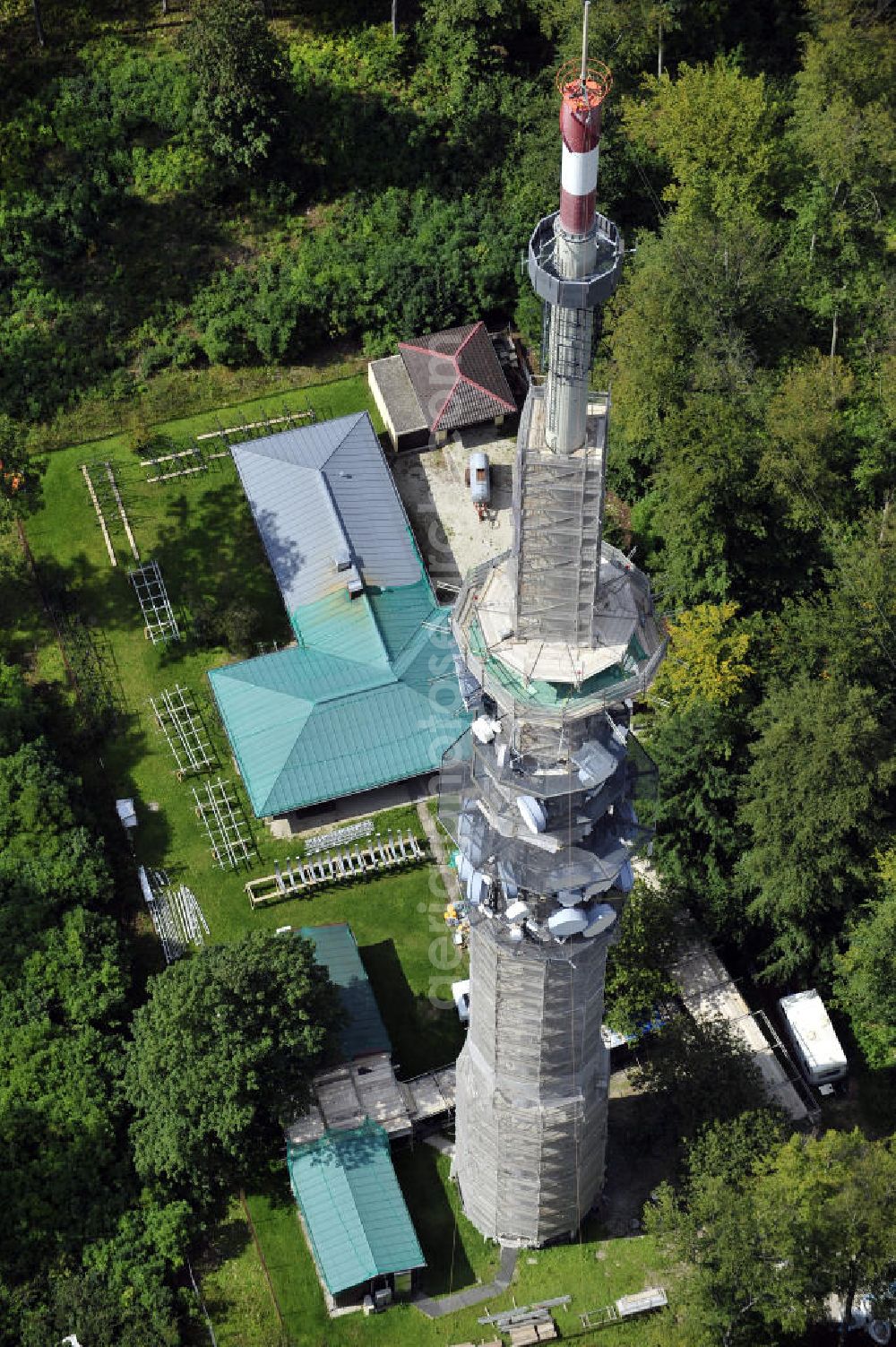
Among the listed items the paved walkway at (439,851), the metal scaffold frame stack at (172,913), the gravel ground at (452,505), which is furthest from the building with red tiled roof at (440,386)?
the metal scaffold frame stack at (172,913)

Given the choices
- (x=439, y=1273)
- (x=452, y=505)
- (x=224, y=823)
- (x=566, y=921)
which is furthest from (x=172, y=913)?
(x=566, y=921)

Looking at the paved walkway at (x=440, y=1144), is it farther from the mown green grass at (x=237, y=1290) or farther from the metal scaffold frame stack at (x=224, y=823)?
the metal scaffold frame stack at (x=224, y=823)

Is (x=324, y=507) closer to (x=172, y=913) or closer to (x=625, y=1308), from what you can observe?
(x=172, y=913)

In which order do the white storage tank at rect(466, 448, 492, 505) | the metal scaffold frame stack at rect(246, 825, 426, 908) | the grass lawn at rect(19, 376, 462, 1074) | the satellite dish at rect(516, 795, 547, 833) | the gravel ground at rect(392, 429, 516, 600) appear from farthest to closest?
the white storage tank at rect(466, 448, 492, 505) → the gravel ground at rect(392, 429, 516, 600) → the metal scaffold frame stack at rect(246, 825, 426, 908) → the grass lawn at rect(19, 376, 462, 1074) → the satellite dish at rect(516, 795, 547, 833)

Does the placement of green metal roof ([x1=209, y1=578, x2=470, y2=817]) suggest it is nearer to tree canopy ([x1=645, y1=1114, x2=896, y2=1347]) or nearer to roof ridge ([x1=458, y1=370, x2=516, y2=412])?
roof ridge ([x1=458, y1=370, x2=516, y2=412])

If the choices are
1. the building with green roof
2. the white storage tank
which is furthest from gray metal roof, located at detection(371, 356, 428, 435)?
the white storage tank

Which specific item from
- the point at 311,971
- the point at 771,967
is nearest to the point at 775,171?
the point at 771,967

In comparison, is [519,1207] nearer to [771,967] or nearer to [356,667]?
[771,967]
